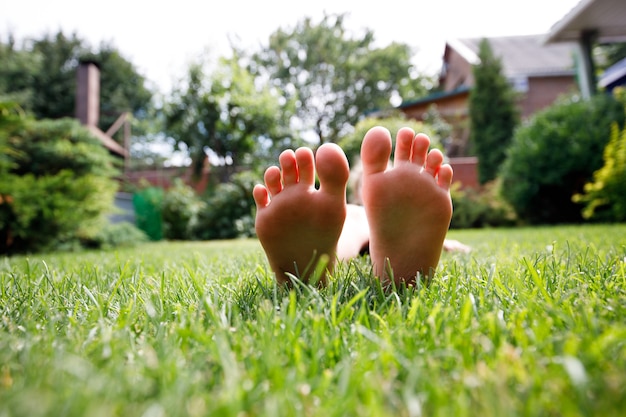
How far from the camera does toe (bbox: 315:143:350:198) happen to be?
0.99 m

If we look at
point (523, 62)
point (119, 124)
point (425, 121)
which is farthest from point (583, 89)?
point (119, 124)

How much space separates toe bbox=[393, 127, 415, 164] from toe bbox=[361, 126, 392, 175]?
38 millimetres

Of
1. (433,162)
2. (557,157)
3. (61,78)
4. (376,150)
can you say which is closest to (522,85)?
(557,157)

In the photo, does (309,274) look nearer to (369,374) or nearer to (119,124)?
(369,374)

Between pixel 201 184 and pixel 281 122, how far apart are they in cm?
270

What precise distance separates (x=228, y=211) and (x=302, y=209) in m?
7.17

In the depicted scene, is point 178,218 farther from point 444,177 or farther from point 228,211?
point 444,177

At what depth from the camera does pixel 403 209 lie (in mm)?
1083

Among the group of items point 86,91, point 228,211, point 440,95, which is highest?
point 440,95

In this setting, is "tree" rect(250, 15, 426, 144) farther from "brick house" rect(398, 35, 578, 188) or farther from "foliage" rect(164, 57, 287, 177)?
"foliage" rect(164, 57, 287, 177)

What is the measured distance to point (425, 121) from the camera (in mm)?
14008

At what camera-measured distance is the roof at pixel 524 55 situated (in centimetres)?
1483

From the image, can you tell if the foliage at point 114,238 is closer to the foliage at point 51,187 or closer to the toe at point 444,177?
the foliage at point 51,187

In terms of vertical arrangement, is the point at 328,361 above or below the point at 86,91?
below
